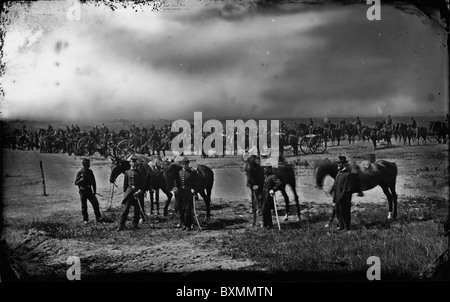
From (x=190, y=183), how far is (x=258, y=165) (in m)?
0.93

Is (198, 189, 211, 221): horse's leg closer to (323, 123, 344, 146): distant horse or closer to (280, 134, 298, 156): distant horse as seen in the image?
(280, 134, 298, 156): distant horse

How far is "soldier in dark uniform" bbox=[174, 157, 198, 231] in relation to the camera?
7031 millimetres

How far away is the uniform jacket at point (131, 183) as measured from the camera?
7.06 metres

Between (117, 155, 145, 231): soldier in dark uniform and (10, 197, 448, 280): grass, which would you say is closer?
(10, 197, 448, 280): grass

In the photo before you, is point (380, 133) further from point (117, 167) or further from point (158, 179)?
point (117, 167)

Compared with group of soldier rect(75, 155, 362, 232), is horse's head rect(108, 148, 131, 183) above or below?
above

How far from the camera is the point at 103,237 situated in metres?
6.98

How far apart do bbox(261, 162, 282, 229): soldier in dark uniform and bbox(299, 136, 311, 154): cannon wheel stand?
19.1 inches

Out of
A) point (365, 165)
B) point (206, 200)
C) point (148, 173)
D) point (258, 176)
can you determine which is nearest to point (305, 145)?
point (258, 176)

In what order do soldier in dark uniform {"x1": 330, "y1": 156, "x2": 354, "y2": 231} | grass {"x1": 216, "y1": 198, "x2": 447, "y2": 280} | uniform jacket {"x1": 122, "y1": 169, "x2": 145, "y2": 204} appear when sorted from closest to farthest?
grass {"x1": 216, "y1": 198, "x2": 447, "y2": 280} → soldier in dark uniform {"x1": 330, "y1": 156, "x2": 354, "y2": 231} → uniform jacket {"x1": 122, "y1": 169, "x2": 145, "y2": 204}

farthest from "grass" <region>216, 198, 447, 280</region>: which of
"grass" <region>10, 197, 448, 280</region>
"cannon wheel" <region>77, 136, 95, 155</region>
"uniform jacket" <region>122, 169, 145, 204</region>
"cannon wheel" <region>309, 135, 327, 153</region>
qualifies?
"cannon wheel" <region>77, 136, 95, 155</region>

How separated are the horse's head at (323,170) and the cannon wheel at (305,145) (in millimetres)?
231
